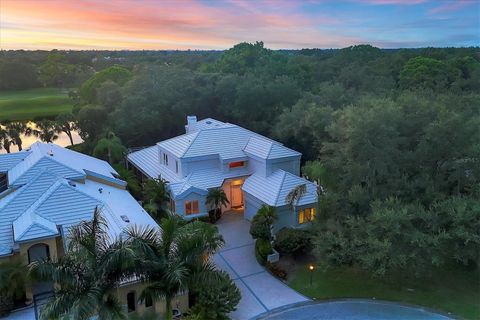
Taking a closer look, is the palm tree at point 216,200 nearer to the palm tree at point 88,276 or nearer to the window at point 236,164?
the window at point 236,164

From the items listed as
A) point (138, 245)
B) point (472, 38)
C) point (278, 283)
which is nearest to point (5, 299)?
point (138, 245)

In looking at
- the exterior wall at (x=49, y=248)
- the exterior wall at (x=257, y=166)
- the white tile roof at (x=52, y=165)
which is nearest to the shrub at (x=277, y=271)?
the exterior wall at (x=257, y=166)

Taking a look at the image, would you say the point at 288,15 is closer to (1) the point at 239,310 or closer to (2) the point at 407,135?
(2) the point at 407,135

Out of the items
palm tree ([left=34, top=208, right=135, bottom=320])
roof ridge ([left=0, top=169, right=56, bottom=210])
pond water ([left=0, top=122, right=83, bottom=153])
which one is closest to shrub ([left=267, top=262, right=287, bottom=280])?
palm tree ([left=34, top=208, right=135, bottom=320])

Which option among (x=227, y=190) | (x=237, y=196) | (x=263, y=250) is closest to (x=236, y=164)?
(x=227, y=190)

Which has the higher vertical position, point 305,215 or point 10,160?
point 10,160

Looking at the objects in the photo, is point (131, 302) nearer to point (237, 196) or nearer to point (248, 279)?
point (248, 279)
